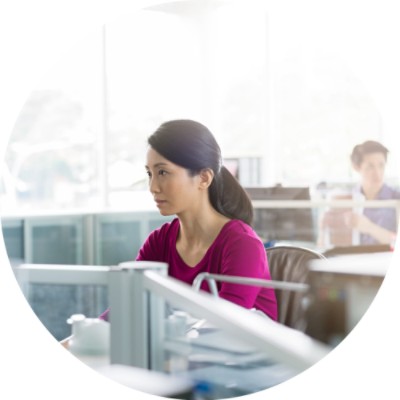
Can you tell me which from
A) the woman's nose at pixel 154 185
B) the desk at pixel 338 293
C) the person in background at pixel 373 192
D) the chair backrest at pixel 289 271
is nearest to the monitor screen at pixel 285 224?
the person in background at pixel 373 192

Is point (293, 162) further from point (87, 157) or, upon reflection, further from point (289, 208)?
point (289, 208)

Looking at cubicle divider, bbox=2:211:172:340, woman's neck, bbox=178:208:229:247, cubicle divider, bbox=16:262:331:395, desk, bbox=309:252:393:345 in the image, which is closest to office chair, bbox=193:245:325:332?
woman's neck, bbox=178:208:229:247

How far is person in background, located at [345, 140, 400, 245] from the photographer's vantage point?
225 cm

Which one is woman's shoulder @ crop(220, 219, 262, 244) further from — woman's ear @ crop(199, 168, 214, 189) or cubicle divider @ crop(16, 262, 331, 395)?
cubicle divider @ crop(16, 262, 331, 395)

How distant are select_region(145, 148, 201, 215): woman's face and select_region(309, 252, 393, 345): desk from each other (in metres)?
0.53

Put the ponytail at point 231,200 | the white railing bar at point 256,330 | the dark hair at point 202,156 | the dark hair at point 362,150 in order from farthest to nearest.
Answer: the dark hair at point 362,150
the ponytail at point 231,200
the dark hair at point 202,156
the white railing bar at point 256,330

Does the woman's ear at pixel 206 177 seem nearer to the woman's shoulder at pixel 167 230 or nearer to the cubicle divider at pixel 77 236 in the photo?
the woman's shoulder at pixel 167 230

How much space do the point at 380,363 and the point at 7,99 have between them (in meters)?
0.80

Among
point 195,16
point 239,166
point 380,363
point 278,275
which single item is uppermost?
point 195,16

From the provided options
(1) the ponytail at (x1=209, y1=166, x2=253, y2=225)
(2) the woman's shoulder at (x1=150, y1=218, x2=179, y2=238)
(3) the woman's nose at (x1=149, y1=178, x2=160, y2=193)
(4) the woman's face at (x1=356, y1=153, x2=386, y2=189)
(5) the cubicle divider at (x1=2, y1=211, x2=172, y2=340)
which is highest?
(4) the woman's face at (x1=356, y1=153, x2=386, y2=189)

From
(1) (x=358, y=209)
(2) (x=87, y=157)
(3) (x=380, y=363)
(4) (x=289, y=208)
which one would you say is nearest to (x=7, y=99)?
(3) (x=380, y=363)

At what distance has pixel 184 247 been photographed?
1298mm

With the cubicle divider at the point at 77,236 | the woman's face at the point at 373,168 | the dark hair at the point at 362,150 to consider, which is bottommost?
the cubicle divider at the point at 77,236

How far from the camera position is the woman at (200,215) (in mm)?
1211
